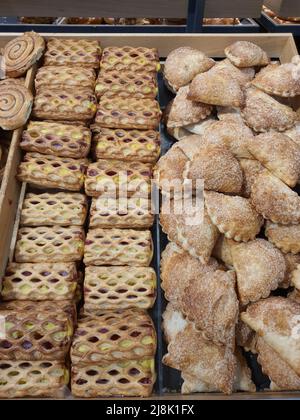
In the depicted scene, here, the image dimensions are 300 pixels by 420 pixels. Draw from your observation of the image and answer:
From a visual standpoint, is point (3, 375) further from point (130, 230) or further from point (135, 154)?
point (135, 154)

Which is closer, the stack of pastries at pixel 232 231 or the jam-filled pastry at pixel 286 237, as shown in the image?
the stack of pastries at pixel 232 231

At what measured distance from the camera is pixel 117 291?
2.00 metres

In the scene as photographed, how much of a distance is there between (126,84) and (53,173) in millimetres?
817

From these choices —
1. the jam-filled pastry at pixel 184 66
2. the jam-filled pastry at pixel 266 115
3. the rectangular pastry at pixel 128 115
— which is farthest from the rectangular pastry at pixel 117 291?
the jam-filled pastry at pixel 184 66

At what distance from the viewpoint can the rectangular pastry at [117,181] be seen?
7.43 feet

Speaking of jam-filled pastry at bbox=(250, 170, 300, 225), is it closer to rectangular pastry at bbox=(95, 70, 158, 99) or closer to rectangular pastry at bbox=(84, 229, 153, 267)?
rectangular pastry at bbox=(84, 229, 153, 267)

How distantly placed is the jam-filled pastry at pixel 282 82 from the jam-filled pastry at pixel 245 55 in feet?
0.63

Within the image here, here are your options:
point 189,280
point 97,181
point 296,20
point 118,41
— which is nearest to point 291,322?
point 189,280

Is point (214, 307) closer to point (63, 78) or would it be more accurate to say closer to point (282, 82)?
point (282, 82)

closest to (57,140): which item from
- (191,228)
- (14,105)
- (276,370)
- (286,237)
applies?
(14,105)

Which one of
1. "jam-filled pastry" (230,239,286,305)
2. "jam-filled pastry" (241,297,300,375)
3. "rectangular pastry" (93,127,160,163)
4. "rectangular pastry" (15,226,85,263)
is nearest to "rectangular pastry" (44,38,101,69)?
"rectangular pastry" (93,127,160,163)

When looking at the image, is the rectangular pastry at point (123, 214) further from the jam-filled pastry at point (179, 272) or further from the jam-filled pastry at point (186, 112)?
the jam-filled pastry at point (186, 112)

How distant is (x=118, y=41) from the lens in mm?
2969

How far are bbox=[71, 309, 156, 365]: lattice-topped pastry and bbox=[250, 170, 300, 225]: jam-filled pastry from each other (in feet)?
2.61
